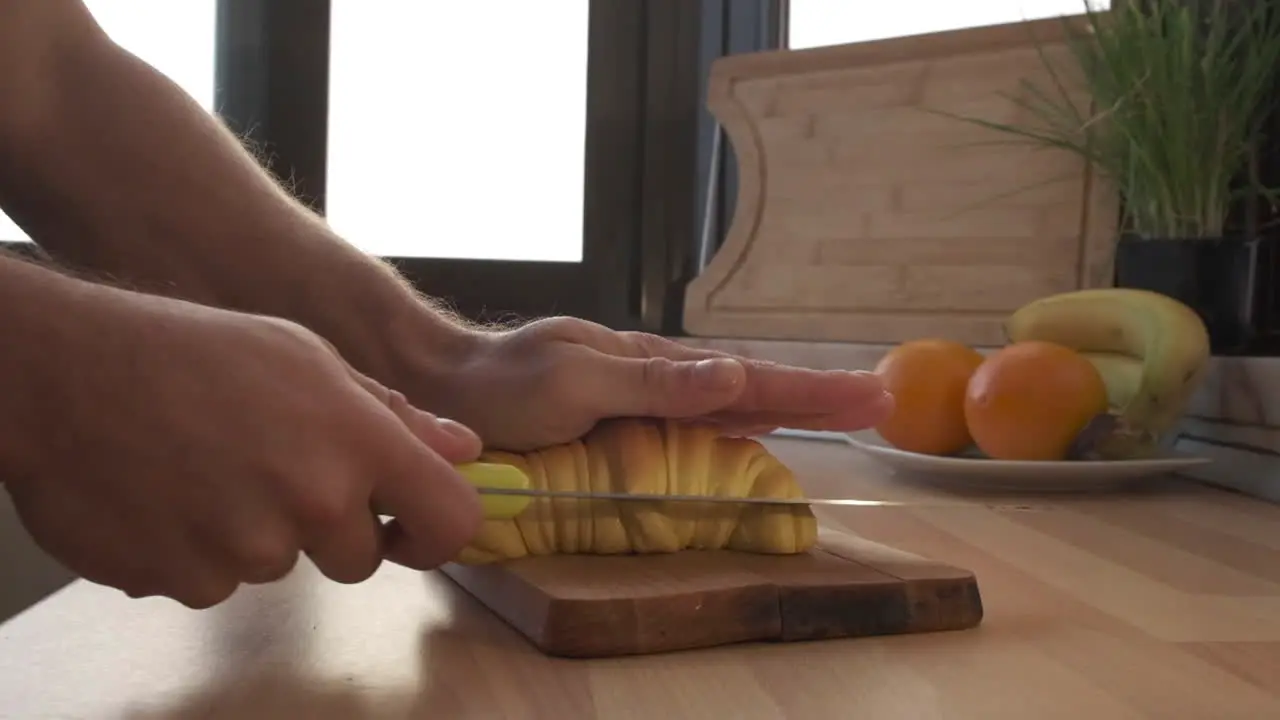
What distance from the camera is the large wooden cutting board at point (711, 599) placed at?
0.46 m

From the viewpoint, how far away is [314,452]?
15.1 inches

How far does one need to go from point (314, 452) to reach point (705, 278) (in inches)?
44.8

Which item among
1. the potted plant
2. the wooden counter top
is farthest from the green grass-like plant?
the wooden counter top

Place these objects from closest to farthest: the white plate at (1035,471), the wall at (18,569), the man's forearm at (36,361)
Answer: the man's forearm at (36,361)
the white plate at (1035,471)
the wall at (18,569)

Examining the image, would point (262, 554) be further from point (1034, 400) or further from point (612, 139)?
point (612, 139)

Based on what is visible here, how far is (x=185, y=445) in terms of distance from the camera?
1.20 ft

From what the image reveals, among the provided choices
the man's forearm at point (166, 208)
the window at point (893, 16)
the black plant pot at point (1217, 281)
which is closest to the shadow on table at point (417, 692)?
the man's forearm at point (166, 208)

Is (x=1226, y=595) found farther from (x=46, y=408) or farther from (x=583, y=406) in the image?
(x=46, y=408)

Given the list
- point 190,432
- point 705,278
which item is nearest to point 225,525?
point 190,432

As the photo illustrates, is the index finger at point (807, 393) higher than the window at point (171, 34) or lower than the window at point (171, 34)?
lower

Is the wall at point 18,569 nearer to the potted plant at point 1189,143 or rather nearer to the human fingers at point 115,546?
the human fingers at point 115,546

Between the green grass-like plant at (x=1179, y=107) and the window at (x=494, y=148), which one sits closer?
the green grass-like plant at (x=1179, y=107)

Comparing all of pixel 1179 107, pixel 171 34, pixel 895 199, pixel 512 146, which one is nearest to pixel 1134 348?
pixel 1179 107

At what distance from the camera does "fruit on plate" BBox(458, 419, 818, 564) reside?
0.55m
